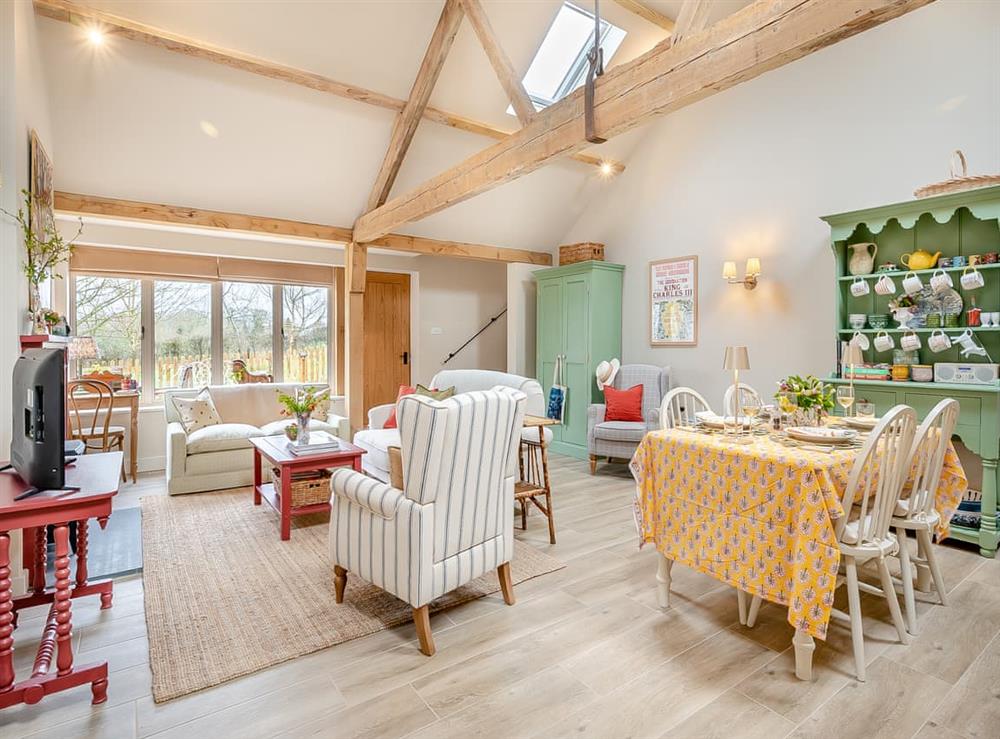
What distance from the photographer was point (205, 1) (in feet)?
12.1

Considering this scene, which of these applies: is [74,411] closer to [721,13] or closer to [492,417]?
[492,417]

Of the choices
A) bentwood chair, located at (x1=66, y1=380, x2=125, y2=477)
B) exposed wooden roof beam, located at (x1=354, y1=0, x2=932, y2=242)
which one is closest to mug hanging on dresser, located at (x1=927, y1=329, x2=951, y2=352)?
exposed wooden roof beam, located at (x1=354, y1=0, x2=932, y2=242)

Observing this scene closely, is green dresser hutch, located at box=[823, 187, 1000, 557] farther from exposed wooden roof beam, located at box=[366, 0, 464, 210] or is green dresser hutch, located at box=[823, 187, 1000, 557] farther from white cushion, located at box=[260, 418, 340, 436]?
white cushion, located at box=[260, 418, 340, 436]

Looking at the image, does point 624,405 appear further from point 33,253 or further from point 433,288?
point 33,253

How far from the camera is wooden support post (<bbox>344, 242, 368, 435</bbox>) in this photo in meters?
5.75

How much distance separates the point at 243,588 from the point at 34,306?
74.1 inches

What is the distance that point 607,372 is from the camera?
216 inches

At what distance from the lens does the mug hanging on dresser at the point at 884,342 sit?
3.73 meters

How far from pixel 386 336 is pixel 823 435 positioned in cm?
580

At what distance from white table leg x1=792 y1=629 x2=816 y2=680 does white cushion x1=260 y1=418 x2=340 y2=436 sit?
399 centimetres

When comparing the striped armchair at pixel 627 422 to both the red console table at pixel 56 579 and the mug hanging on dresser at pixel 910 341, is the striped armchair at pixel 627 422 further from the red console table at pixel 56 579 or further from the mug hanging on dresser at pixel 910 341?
the red console table at pixel 56 579

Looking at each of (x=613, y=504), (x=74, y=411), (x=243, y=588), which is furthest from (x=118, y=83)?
(x=613, y=504)

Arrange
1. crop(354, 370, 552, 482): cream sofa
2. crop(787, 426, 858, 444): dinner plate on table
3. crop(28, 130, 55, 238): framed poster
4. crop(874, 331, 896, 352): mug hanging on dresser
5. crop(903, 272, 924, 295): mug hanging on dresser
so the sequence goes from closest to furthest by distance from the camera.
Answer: crop(787, 426, 858, 444): dinner plate on table
crop(28, 130, 55, 238): framed poster
crop(903, 272, 924, 295): mug hanging on dresser
crop(874, 331, 896, 352): mug hanging on dresser
crop(354, 370, 552, 482): cream sofa

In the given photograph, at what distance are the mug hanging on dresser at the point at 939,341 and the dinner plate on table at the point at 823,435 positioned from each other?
1739 millimetres
